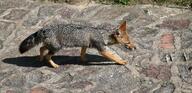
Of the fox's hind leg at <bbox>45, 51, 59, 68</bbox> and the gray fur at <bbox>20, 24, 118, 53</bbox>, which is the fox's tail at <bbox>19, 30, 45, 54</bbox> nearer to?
the gray fur at <bbox>20, 24, 118, 53</bbox>

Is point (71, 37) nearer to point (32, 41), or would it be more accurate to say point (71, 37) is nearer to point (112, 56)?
point (32, 41)

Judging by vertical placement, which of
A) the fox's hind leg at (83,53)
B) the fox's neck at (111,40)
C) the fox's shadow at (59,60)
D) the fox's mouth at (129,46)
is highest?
the fox's neck at (111,40)

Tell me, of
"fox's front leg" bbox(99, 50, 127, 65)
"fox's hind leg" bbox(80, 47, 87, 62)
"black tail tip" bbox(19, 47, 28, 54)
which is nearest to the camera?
"fox's front leg" bbox(99, 50, 127, 65)

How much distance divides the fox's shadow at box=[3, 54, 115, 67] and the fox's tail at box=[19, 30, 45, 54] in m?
0.37

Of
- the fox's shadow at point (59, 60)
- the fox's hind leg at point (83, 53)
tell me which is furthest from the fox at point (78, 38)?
the fox's shadow at point (59, 60)

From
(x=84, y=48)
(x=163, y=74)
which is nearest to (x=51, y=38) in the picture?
(x=84, y=48)

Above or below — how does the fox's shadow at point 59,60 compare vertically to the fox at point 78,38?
below

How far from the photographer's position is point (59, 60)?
854cm

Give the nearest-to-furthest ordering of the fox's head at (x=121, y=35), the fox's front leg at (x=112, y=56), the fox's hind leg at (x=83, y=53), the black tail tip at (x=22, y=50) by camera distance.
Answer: the fox's head at (x=121, y=35) → the fox's front leg at (x=112, y=56) → the black tail tip at (x=22, y=50) → the fox's hind leg at (x=83, y=53)

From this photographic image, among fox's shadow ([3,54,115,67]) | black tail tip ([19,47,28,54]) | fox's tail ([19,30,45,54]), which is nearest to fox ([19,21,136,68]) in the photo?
fox's tail ([19,30,45,54])

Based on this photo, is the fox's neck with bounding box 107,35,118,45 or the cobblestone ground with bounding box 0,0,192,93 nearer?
the cobblestone ground with bounding box 0,0,192,93

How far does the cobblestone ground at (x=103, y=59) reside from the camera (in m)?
7.82

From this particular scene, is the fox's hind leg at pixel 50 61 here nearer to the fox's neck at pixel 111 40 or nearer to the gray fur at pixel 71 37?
the gray fur at pixel 71 37

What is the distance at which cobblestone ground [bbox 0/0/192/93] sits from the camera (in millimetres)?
7820
